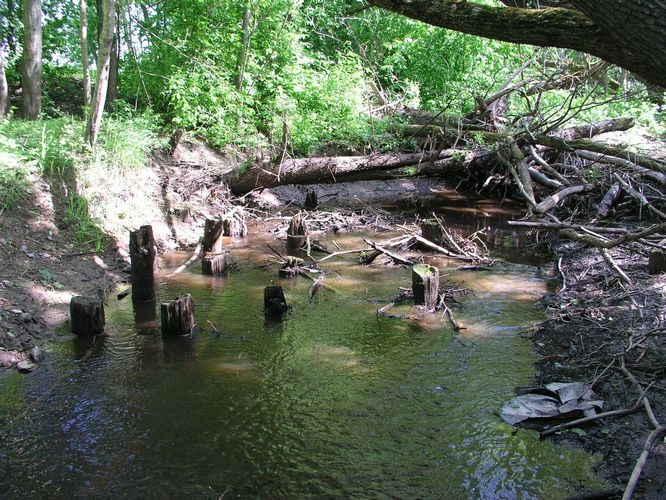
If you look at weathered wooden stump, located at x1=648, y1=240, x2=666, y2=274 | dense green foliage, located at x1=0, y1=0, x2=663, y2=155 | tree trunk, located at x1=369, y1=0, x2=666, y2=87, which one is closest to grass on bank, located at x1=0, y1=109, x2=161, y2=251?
dense green foliage, located at x1=0, y1=0, x2=663, y2=155

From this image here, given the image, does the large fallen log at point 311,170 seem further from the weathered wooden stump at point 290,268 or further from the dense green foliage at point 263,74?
the weathered wooden stump at point 290,268

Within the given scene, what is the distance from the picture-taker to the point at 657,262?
6.77 m

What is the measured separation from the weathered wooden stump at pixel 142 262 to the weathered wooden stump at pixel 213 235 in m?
1.64

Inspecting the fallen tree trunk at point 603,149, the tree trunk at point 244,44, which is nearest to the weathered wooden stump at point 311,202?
the tree trunk at point 244,44

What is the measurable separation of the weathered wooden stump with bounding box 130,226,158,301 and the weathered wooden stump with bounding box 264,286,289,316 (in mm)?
1583

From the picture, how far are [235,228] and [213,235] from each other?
7.36 ft

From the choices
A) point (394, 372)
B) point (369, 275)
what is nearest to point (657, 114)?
point (369, 275)

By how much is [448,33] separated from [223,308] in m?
12.7

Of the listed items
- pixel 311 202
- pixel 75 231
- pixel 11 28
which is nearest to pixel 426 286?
pixel 75 231

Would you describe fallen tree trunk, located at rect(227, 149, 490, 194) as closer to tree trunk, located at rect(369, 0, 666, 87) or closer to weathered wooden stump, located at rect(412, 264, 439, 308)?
weathered wooden stump, located at rect(412, 264, 439, 308)

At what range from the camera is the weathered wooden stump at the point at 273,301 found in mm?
6832

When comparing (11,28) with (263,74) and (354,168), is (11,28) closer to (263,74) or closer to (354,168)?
(263,74)

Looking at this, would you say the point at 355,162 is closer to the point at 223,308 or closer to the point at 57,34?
the point at 223,308

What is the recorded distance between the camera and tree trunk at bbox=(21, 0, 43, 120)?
11834mm
